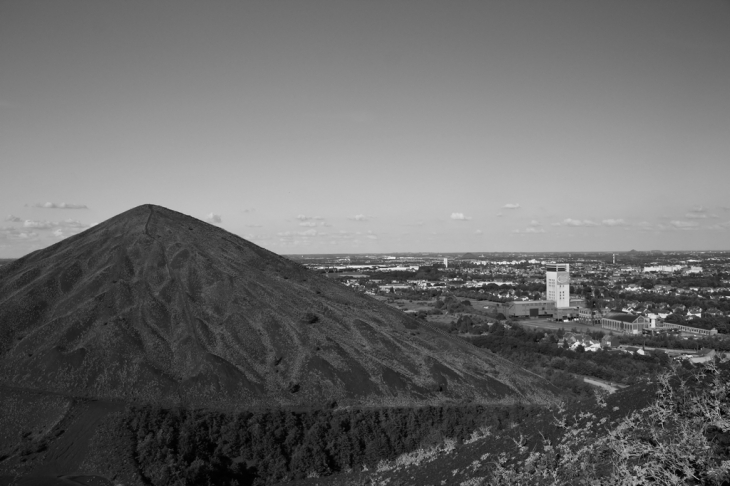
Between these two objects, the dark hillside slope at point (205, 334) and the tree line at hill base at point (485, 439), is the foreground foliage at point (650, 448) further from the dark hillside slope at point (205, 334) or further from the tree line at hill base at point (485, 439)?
the dark hillside slope at point (205, 334)

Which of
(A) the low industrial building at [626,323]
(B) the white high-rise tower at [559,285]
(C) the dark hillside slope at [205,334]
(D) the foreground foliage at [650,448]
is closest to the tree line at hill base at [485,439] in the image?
(D) the foreground foliage at [650,448]

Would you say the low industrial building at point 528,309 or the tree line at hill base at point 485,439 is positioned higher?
the tree line at hill base at point 485,439

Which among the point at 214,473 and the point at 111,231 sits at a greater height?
the point at 111,231

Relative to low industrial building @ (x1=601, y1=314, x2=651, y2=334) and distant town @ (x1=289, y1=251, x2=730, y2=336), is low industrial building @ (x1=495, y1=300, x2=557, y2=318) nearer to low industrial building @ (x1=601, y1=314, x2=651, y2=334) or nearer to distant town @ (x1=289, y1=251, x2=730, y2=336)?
distant town @ (x1=289, y1=251, x2=730, y2=336)

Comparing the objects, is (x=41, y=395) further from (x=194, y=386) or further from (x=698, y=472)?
(x=698, y=472)

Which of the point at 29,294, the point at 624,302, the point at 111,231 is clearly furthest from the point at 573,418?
the point at 624,302

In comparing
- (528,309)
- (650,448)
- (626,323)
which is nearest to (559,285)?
(528,309)

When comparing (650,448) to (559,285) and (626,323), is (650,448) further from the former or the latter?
(559,285)
